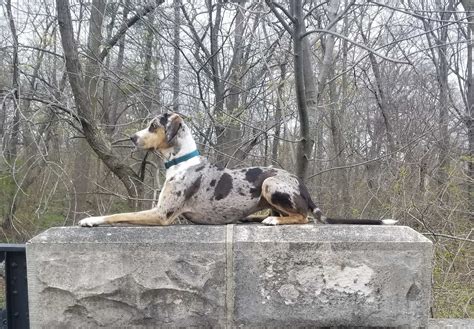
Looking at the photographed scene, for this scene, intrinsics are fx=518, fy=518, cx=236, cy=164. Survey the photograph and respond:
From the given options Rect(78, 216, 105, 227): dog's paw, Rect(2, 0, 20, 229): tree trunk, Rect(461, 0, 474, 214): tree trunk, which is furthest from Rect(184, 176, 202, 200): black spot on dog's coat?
Rect(461, 0, 474, 214): tree trunk

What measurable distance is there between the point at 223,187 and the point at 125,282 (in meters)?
0.87

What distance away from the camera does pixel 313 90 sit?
6031 mm

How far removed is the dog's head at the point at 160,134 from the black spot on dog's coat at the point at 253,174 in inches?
21.8

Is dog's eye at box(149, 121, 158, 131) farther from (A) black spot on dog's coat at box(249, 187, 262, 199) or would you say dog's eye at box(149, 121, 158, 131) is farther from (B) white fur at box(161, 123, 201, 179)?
(A) black spot on dog's coat at box(249, 187, 262, 199)

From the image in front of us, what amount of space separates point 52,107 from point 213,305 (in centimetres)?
→ 493

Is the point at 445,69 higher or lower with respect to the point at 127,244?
higher

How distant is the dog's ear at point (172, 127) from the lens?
3.44 meters

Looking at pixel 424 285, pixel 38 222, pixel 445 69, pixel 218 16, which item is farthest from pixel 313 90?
pixel 445 69

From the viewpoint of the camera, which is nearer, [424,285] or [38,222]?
[424,285]

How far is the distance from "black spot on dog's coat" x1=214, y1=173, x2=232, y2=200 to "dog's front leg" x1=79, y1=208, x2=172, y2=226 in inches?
14.6

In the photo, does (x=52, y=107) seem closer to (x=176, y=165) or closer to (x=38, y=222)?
(x=38, y=222)

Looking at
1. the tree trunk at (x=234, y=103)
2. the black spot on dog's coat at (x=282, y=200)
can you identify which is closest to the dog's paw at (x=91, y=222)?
the black spot on dog's coat at (x=282, y=200)

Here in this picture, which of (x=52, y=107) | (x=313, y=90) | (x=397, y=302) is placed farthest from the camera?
(x=52, y=107)

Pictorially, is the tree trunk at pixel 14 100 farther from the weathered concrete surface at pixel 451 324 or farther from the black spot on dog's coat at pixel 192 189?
the weathered concrete surface at pixel 451 324
